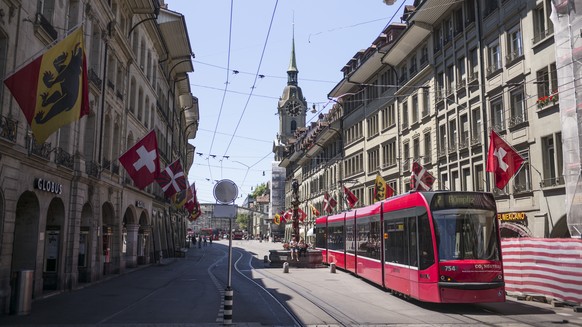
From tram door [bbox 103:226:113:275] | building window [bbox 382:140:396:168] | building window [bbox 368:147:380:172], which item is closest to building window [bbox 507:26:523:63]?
building window [bbox 382:140:396:168]

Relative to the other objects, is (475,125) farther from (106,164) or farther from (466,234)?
(106,164)

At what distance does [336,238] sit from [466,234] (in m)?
17.1

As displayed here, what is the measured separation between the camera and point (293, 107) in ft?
432

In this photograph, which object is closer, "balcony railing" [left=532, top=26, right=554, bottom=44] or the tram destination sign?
the tram destination sign

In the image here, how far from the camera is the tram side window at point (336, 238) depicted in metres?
29.9

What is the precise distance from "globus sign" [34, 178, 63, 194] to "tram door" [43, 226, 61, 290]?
6.97ft

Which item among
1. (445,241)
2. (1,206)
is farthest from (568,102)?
(1,206)

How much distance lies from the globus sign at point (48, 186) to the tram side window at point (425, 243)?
12.0 meters

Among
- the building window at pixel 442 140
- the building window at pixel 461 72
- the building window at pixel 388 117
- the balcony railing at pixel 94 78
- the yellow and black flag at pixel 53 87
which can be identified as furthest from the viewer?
the building window at pixel 388 117

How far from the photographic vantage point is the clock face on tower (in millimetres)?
131125

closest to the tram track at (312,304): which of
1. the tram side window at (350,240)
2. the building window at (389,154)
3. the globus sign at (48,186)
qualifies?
the tram side window at (350,240)

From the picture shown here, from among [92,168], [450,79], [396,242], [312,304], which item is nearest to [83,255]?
[92,168]

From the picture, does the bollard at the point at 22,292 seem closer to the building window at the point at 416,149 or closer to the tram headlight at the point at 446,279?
the tram headlight at the point at 446,279

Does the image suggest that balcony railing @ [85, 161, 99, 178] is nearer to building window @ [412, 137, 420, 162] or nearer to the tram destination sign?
the tram destination sign
